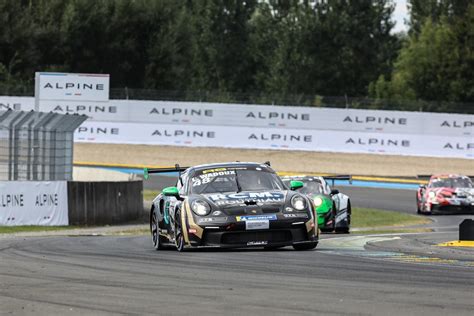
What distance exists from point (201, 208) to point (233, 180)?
940 mm

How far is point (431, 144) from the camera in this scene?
45.6 m

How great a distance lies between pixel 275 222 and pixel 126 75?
57147 mm

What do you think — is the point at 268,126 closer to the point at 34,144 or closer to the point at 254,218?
the point at 34,144

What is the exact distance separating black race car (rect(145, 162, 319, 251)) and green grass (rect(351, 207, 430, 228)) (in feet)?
53.8

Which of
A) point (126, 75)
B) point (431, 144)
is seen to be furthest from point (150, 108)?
point (126, 75)

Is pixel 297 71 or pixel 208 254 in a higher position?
pixel 297 71

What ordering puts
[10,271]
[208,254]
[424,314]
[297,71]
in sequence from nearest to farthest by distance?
[424,314] → [10,271] → [208,254] → [297,71]

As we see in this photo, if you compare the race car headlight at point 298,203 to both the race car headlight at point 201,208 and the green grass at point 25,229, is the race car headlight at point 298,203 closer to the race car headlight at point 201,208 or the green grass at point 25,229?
the race car headlight at point 201,208

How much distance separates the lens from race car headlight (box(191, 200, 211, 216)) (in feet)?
47.4

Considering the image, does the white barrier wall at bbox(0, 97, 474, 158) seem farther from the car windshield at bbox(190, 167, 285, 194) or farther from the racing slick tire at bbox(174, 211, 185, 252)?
the racing slick tire at bbox(174, 211, 185, 252)

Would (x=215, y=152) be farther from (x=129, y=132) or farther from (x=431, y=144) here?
(x=431, y=144)

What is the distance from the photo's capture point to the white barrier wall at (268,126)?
45969 millimetres

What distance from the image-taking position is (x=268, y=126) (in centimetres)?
4734

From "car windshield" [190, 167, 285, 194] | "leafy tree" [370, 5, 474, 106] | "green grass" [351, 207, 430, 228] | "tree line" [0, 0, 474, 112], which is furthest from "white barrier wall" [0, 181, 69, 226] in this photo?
"leafy tree" [370, 5, 474, 106]
